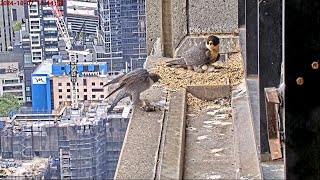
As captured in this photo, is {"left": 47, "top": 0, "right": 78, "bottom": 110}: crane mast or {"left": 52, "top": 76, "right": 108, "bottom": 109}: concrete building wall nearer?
{"left": 52, "top": 76, "right": 108, "bottom": 109}: concrete building wall

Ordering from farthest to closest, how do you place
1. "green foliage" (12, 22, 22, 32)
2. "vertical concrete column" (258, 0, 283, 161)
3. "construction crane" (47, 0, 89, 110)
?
"green foliage" (12, 22, 22, 32) < "construction crane" (47, 0, 89, 110) < "vertical concrete column" (258, 0, 283, 161)

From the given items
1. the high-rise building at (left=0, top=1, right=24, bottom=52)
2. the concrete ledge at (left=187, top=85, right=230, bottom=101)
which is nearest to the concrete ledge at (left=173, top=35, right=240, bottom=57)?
the concrete ledge at (left=187, top=85, right=230, bottom=101)

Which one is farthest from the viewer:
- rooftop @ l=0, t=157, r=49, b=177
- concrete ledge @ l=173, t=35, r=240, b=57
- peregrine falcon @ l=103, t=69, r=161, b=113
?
rooftop @ l=0, t=157, r=49, b=177

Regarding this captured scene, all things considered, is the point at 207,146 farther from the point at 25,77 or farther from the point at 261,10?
the point at 25,77

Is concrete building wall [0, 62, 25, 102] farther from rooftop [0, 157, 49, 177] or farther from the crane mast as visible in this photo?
rooftop [0, 157, 49, 177]

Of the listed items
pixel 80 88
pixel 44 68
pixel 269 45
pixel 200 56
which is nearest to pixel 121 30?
pixel 80 88

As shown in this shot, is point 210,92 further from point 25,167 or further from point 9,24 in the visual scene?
point 9,24
